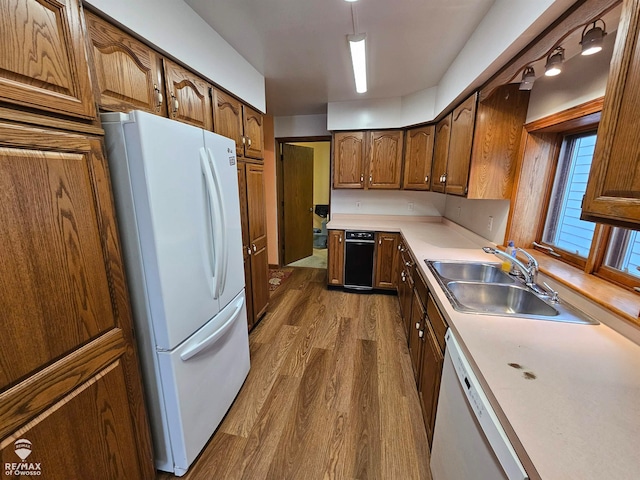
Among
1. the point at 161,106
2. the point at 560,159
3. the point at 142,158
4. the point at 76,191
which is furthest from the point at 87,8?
the point at 560,159

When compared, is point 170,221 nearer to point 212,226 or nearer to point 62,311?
point 212,226

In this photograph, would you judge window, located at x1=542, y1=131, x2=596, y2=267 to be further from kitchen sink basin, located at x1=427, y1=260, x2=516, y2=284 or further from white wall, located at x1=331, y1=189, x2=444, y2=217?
white wall, located at x1=331, y1=189, x2=444, y2=217

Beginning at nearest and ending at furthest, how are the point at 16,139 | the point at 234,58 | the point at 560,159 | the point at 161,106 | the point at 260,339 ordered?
1. the point at 16,139
2. the point at 161,106
3. the point at 560,159
4. the point at 234,58
5. the point at 260,339

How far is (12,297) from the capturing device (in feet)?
2.31

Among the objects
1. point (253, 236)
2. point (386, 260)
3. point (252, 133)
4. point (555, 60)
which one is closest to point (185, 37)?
point (252, 133)

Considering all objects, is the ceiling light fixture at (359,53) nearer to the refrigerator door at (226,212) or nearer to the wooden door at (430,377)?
the refrigerator door at (226,212)

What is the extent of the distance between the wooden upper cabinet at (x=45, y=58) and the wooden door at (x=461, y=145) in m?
2.15

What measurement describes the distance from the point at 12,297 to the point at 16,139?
1.39 ft

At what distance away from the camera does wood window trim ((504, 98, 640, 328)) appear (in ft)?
3.64

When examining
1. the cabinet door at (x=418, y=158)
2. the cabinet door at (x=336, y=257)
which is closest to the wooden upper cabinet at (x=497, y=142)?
the cabinet door at (x=418, y=158)

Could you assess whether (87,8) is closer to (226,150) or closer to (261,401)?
(226,150)

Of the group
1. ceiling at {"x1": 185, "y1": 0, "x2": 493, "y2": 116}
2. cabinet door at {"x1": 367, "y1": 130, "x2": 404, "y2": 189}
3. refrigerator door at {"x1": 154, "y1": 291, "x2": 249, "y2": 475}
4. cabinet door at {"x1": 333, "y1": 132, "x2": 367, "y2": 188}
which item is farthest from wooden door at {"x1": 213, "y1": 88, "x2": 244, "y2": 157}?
cabinet door at {"x1": 367, "y1": 130, "x2": 404, "y2": 189}

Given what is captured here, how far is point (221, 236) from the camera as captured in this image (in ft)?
4.62

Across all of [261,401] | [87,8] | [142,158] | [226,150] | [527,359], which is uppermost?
[87,8]
